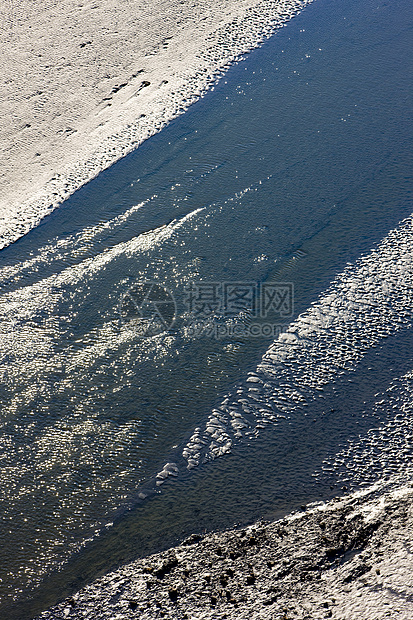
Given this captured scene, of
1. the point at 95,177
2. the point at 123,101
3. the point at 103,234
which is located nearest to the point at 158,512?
the point at 103,234

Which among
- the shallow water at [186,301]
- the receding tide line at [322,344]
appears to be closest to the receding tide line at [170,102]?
the shallow water at [186,301]

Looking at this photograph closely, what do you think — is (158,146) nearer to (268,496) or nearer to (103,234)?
(103,234)

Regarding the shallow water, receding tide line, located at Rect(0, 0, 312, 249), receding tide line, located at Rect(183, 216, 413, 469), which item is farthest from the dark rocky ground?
receding tide line, located at Rect(0, 0, 312, 249)

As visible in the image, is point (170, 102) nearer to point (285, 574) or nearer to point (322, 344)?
point (322, 344)

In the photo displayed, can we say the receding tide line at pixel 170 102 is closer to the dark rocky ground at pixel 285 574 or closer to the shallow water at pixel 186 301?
the shallow water at pixel 186 301

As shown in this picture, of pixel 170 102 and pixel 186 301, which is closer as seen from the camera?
pixel 186 301

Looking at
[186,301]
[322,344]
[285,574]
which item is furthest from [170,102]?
[285,574]
